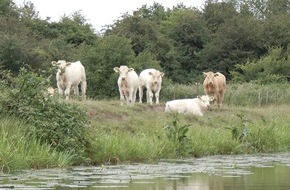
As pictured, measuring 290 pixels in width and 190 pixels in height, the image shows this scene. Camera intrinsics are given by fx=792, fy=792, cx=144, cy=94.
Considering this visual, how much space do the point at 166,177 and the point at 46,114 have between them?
397cm

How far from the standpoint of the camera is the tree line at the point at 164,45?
41.5m

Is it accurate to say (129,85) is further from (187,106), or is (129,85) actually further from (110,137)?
(110,137)

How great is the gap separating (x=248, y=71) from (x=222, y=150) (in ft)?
112

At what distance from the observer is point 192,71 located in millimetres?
61719

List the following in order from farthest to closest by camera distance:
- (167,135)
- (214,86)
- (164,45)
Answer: (164,45) → (214,86) → (167,135)

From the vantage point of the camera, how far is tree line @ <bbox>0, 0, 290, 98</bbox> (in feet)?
136

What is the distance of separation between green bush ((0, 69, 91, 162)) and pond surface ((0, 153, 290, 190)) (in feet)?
2.98

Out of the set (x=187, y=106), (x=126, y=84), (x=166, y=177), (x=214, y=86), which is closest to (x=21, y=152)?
(x=166, y=177)

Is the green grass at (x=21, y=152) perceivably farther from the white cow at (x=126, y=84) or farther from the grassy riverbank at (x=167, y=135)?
the white cow at (x=126, y=84)

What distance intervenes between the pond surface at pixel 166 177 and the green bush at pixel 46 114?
2.98ft

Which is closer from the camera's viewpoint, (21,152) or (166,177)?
(166,177)

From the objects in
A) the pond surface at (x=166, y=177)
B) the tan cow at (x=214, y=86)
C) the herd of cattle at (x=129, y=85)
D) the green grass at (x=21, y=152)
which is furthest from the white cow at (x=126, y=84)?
the green grass at (x=21, y=152)

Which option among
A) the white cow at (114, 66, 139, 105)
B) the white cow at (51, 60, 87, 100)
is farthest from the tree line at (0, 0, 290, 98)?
the white cow at (51, 60, 87, 100)

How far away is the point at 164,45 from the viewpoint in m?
58.6
